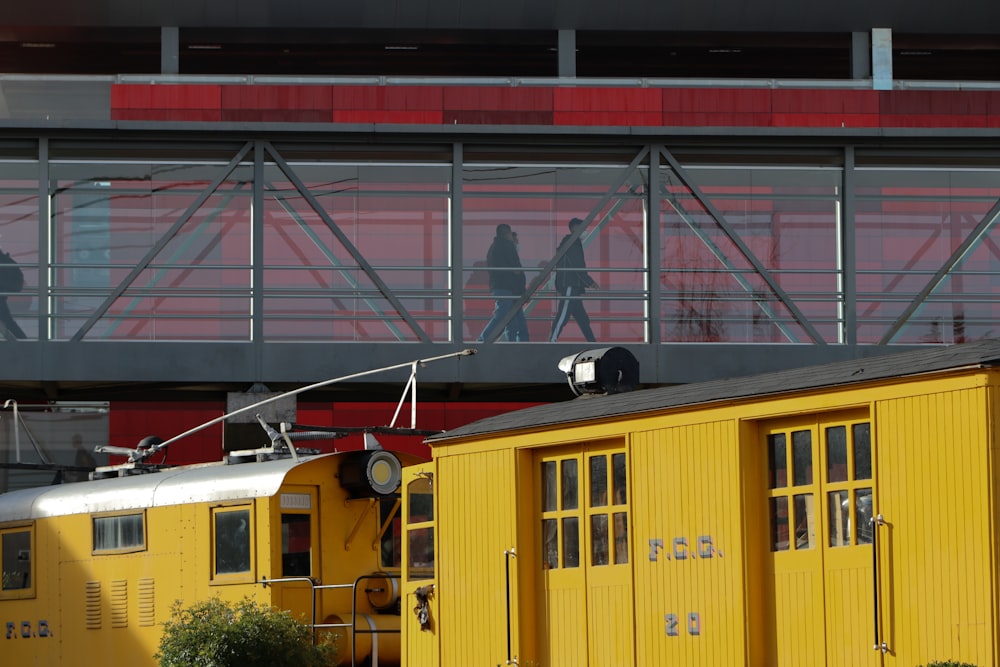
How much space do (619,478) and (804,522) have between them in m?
2.03

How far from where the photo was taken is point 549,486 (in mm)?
13734

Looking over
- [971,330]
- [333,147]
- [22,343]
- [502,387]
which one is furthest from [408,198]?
[971,330]

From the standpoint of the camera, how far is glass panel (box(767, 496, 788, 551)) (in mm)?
11602

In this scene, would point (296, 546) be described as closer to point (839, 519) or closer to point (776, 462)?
point (776, 462)

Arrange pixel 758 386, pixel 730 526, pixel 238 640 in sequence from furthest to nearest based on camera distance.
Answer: pixel 238 640 → pixel 758 386 → pixel 730 526

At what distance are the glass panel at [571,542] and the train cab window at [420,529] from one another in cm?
211

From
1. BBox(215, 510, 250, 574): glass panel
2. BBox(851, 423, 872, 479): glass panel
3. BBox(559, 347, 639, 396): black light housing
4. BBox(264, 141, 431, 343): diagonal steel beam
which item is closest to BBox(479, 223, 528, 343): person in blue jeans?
BBox(264, 141, 431, 343): diagonal steel beam

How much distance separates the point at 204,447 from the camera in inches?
1320

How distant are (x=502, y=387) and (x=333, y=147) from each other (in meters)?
4.79

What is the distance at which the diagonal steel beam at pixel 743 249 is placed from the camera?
80.1ft

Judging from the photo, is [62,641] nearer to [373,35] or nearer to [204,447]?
[204,447]

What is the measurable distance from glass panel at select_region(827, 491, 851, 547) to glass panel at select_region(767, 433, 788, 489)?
0.48 meters

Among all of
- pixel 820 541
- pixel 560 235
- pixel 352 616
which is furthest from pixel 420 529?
pixel 560 235

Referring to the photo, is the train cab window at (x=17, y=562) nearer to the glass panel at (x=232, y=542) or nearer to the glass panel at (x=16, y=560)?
the glass panel at (x=16, y=560)
